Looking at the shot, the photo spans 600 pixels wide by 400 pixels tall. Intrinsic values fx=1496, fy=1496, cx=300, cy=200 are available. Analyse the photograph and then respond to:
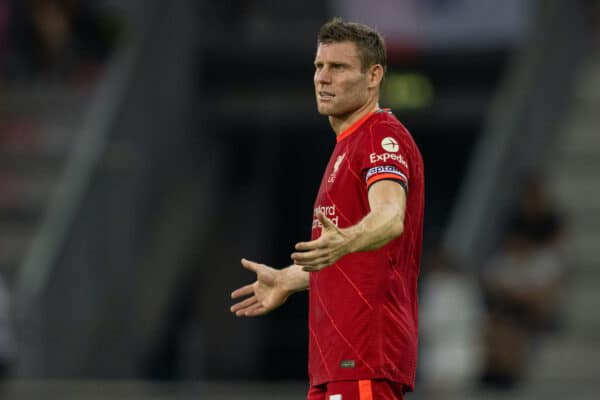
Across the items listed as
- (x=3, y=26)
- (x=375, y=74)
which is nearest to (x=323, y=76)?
(x=375, y=74)

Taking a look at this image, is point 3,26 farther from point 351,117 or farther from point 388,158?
point 388,158

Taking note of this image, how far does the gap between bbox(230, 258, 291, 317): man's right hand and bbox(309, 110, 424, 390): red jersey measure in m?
0.32

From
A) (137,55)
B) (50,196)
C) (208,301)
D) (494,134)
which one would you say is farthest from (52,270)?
(208,301)

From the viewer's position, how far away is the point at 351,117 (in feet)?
20.8

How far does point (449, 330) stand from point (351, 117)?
940 cm

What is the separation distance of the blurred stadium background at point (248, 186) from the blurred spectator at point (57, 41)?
3 centimetres

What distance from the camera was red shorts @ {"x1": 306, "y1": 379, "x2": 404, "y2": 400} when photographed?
6.09 metres

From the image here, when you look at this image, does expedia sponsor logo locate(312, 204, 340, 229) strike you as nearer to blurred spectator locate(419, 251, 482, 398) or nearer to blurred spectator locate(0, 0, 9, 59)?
blurred spectator locate(419, 251, 482, 398)

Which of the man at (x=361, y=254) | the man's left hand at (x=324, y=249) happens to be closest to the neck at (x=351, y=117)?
the man at (x=361, y=254)

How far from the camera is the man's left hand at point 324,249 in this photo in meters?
5.52

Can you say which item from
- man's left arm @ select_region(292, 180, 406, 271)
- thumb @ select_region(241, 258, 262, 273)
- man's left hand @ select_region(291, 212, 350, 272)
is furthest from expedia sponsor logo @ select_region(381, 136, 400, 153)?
thumb @ select_region(241, 258, 262, 273)

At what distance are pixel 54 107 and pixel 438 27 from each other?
18.8 ft

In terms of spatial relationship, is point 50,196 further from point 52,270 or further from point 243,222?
point 243,222

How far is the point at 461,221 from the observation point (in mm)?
18391
